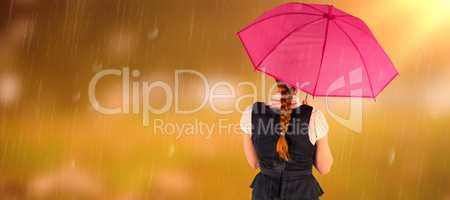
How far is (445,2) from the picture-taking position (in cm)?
390

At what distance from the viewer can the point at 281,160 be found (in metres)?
2.38

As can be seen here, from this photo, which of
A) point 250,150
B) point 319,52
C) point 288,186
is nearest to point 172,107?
point 250,150

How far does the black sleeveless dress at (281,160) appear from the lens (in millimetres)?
2318

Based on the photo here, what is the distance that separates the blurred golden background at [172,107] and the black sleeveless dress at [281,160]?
1.56 m

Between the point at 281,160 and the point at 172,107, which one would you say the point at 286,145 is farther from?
the point at 172,107

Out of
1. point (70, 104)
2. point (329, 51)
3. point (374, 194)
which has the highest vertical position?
point (329, 51)

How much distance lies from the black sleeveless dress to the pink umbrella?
16 centimetres

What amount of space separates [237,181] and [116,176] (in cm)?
90

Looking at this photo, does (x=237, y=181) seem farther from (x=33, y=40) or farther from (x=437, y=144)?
(x=33, y=40)

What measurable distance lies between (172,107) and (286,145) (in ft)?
6.04

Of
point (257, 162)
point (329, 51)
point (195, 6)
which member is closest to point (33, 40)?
point (195, 6)

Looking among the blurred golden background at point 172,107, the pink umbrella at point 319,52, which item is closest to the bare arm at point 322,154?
the pink umbrella at point 319,52

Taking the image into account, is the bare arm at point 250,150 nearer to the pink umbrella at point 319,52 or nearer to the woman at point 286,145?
the woman at point 286,145

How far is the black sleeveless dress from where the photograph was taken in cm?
232
